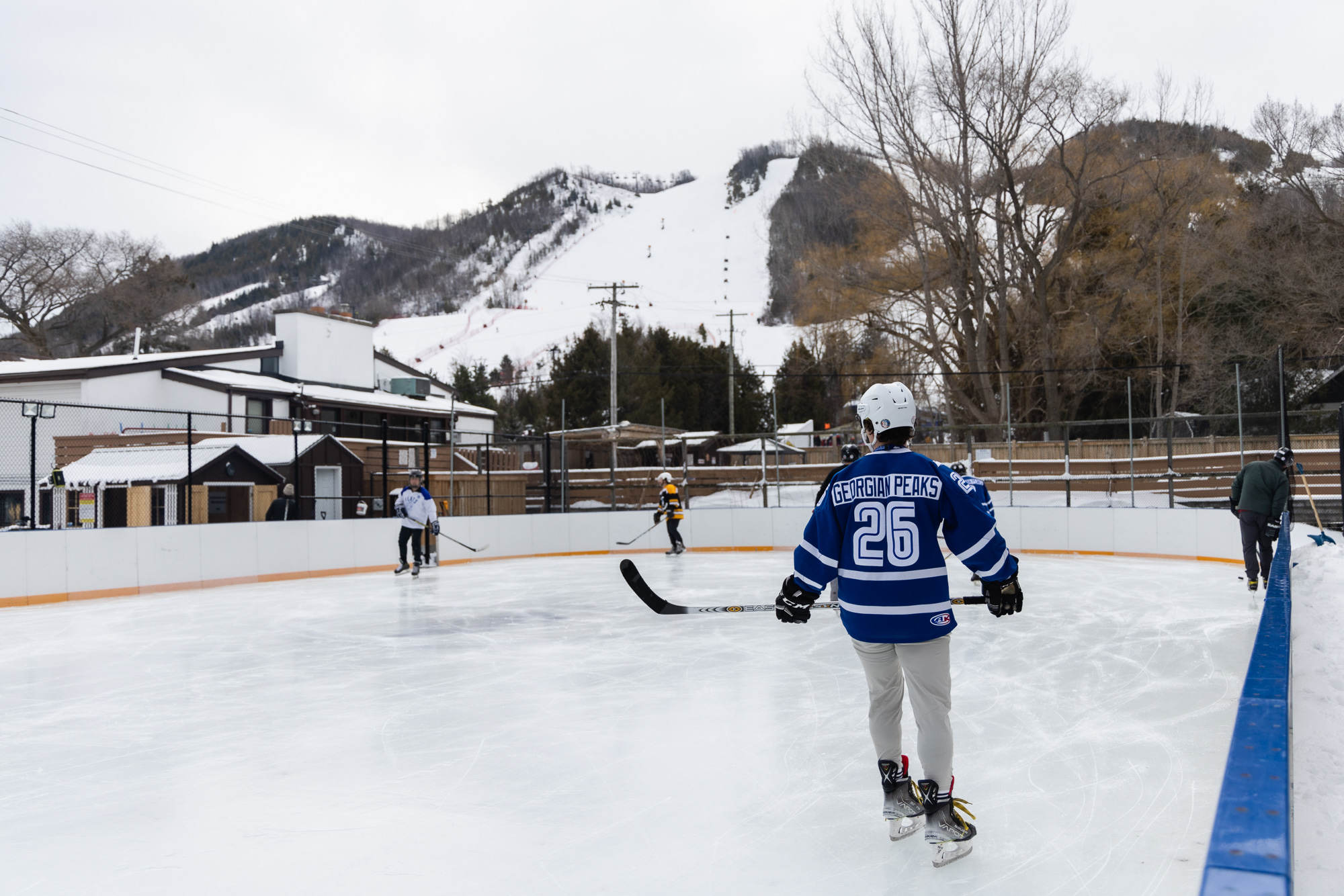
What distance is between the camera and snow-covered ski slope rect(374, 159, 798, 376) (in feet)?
277

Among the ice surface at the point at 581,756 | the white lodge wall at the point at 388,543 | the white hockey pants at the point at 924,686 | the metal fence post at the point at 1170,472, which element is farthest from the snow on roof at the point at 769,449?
the white hockey pants at the point at 924,686

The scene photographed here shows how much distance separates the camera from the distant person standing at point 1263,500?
315 inches

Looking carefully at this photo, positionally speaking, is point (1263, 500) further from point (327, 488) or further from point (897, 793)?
point (327, 488)

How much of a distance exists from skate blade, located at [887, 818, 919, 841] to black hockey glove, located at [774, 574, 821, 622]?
67cm

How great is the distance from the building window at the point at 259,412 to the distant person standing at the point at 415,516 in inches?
523

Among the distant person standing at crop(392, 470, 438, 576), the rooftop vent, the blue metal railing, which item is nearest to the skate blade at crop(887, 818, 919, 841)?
the blue metal railing

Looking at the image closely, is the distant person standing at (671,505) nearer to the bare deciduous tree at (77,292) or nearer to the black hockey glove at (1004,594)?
the black hockey glove at (1004,594)

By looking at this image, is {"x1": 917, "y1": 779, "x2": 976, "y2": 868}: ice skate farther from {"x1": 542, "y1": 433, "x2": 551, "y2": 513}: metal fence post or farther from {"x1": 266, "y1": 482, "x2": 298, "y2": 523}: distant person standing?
{"x1": 542, "y1": 433, "x2": 551, "y2": 513}: metal fence post

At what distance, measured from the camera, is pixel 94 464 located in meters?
14.5

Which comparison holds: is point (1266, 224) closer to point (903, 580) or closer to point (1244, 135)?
point (1244, 135)

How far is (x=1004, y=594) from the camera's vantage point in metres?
2.84

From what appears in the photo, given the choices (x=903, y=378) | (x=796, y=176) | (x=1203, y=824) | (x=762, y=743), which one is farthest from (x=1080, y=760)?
(x=796, y=176)

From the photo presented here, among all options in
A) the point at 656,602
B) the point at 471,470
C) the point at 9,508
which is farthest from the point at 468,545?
the point at 656,602

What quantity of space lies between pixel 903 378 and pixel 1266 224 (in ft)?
34.1
